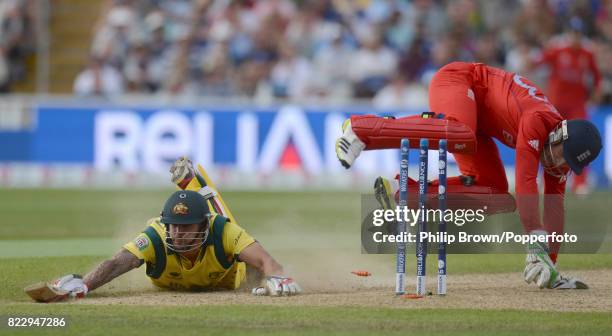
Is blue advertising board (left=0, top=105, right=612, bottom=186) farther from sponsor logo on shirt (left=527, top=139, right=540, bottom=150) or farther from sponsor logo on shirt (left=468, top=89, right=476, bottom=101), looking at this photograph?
sponsor logo on shirt (left=527, top=139, right=540, bottom=150)

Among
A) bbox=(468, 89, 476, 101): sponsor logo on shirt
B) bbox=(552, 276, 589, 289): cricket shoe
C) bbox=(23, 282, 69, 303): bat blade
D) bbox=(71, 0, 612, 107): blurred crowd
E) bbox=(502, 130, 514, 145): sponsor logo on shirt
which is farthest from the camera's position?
bbox=(71, 0, 612, 107): blurred crowd

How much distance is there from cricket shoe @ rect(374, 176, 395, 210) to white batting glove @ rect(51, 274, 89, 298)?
2.27 metres

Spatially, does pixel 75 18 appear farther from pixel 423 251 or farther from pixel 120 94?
pixel 423 251

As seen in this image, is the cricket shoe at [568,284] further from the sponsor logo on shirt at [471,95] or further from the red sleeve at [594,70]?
the red sleeve at [594,70]

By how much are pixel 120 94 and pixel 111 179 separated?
1708mm

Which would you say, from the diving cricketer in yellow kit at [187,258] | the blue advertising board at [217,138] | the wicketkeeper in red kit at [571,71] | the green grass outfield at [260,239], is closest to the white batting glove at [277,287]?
the diving cricketer in yellow kit at [187,258]

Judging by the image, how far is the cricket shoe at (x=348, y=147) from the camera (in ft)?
27.3

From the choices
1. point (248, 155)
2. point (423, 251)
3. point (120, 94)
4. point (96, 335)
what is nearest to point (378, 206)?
point (423, 251)

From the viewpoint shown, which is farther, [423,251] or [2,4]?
[2,4]

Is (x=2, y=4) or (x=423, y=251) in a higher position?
(x=2, y=4)

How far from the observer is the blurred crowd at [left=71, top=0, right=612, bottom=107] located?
2003cm

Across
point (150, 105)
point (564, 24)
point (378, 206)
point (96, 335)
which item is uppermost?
point (564, 24)

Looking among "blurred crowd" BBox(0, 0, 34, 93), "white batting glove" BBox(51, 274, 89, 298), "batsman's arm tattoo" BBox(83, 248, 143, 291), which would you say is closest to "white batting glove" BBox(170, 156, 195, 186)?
"batsman's arm tattoo" BBox(83, 248, 143, 291)

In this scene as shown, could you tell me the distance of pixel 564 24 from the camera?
20.2 m
